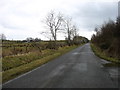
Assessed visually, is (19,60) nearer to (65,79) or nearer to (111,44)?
(65,79)

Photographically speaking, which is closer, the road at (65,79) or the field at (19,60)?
the road at (65,79)

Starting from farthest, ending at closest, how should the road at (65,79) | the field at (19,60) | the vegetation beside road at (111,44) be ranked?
1. the vegetation beside road at (111,44)
2. the field at (19,60)
3. the road at (65,79)

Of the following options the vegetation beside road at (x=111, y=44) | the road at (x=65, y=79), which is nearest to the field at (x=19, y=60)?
the road at (x=65, y=79)

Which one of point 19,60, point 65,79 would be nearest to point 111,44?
point 19,60

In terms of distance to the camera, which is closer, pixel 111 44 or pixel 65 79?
pixel 65 79

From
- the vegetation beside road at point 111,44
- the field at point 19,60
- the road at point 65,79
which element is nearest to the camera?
the road at point 65,79

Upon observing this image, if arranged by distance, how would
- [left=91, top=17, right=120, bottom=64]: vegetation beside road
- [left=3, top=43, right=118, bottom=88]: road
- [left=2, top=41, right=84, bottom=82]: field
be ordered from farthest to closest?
[left=91, top=17, right=120, bottom=64]: vegetation beside road → [left=2, top=41, right=84, bottom=82]: field → [left=3, top=43, right=118, bottom=88]: road

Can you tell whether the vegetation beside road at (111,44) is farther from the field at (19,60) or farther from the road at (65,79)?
the field at (19,60)

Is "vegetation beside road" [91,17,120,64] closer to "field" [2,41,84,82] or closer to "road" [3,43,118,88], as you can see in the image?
"road" [3,43,118,88]

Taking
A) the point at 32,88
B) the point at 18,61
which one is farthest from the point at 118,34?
the point at 32,88

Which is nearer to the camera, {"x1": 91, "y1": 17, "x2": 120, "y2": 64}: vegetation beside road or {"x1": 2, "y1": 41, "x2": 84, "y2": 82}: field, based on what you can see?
{"x1": 2, "y1": 41, "x2": 84, "y2": 82}: field

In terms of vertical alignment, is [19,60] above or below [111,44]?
below

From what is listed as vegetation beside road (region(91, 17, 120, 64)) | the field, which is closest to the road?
the field

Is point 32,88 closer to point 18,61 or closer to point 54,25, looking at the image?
point 18,61
